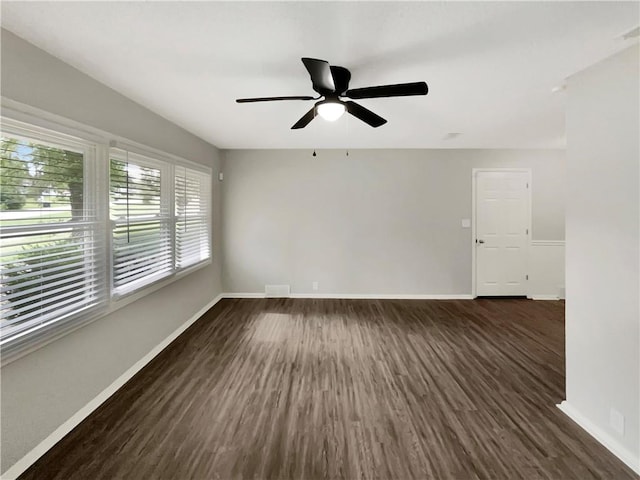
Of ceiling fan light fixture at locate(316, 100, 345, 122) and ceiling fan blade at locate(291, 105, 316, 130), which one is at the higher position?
ceiling fan blade at locate(291, 105, 316, 130)

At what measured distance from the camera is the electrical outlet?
173 cm

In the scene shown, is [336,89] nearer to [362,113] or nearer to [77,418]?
[362,113]

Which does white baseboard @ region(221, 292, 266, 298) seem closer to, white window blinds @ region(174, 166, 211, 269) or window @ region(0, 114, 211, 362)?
white window blinds @ region(174, 166, 211, 269)

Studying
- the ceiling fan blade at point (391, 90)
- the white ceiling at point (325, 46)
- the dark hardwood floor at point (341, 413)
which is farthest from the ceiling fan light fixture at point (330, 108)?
the dark hardwood floor at point (341, 413)

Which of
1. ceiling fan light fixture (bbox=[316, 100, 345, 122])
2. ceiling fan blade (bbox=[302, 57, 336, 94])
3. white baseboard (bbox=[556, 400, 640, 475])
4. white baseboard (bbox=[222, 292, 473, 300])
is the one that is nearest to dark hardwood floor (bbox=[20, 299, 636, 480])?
white baseboard (bbox=[556, 400, 640, 475])

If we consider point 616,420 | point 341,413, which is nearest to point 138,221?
point 341,413

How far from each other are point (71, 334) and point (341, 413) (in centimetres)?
195

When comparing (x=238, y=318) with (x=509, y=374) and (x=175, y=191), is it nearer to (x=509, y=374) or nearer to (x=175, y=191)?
(x=175, y=191)

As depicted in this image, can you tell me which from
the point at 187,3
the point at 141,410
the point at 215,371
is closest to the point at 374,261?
the point at 215,371

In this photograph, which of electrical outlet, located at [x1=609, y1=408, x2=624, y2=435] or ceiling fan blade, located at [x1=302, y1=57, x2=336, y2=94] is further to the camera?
electrical outlet, located at [x1=609, y1=408, x2=624, y2=435]

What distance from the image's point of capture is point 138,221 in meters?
2.67

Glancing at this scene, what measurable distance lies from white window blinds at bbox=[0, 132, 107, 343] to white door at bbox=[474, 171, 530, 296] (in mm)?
5048

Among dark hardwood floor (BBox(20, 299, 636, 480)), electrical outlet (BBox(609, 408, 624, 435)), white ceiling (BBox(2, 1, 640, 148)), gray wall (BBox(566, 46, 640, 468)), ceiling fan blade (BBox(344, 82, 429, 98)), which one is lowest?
dark hardwood floor (BBox(20, 299, 636, 480))

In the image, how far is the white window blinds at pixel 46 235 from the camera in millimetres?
1596
